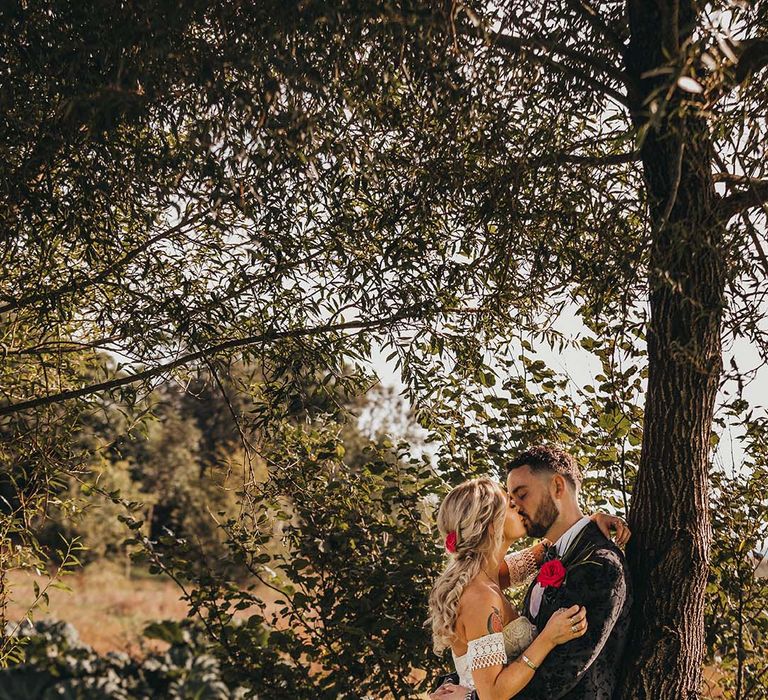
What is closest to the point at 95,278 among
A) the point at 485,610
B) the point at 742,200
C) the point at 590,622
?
the point at 485,610

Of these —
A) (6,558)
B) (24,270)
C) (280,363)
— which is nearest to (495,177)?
(280,363)

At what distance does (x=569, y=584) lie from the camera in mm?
3785

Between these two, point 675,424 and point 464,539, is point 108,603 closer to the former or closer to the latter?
point 464,539

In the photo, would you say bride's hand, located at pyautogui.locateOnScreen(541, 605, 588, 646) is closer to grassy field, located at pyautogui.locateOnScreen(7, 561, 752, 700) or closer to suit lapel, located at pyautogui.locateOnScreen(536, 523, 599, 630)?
suit lapel, located at pyautogui.locateOnScreen(536, 523, 599, 630)

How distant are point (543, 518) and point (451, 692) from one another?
0.90 metres

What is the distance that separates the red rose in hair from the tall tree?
1.39ft

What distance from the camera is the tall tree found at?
3.68 m

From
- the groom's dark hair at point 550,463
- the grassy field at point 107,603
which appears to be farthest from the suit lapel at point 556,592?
the grassy field at point 107,603

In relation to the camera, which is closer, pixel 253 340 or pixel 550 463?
pixel 550 463

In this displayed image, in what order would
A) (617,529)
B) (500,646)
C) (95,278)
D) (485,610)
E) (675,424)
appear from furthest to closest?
(95,278), (617,529), (675,424), (485,610), (500,646)

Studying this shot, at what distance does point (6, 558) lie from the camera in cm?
607

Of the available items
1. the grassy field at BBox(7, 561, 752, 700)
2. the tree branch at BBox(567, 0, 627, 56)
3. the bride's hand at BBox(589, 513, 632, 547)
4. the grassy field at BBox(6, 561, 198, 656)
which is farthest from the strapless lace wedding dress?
the grassy field at BBox(6, 561, 198, 656)

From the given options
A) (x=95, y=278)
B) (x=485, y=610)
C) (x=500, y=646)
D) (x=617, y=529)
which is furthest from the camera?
(x=95, y=278)

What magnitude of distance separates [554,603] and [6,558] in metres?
3.96
